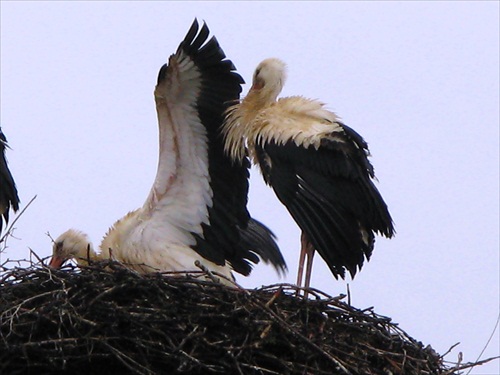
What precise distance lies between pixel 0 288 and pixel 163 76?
6.29ft

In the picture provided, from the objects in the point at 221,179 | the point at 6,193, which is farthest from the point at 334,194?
the point at 6,193

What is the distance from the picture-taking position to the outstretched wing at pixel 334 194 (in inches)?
427

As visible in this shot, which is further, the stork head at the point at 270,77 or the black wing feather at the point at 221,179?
the stork head at the point at 270,77

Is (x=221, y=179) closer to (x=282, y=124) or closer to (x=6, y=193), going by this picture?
(x=282, y=124)

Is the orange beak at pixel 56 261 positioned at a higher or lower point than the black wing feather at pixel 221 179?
lower

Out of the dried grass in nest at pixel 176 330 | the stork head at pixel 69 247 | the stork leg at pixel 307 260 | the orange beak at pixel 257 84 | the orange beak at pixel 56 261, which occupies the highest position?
the orange beak at pixel 257 84

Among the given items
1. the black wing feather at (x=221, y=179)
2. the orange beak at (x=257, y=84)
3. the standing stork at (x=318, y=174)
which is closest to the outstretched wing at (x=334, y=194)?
the standing stork at (x=318, y=174)

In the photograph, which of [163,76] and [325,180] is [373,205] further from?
[163,76]

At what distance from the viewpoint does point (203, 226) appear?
11469mm

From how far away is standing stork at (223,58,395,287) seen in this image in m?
10.9

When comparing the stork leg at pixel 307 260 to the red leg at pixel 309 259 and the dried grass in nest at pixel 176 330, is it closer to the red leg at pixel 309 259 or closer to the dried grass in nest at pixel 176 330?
the red leg at pixel 309 259

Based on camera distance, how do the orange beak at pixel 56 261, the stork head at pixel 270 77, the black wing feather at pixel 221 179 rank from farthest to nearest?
the orange beak at pixel 56 261 → the stork head at pixel 270 77 → the black wing feather at pixel 221 179

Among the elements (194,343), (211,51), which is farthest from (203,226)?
(194,343)

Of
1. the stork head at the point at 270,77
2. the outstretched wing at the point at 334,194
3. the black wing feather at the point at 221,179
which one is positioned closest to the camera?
the outstretched wing at the point at 334,194
